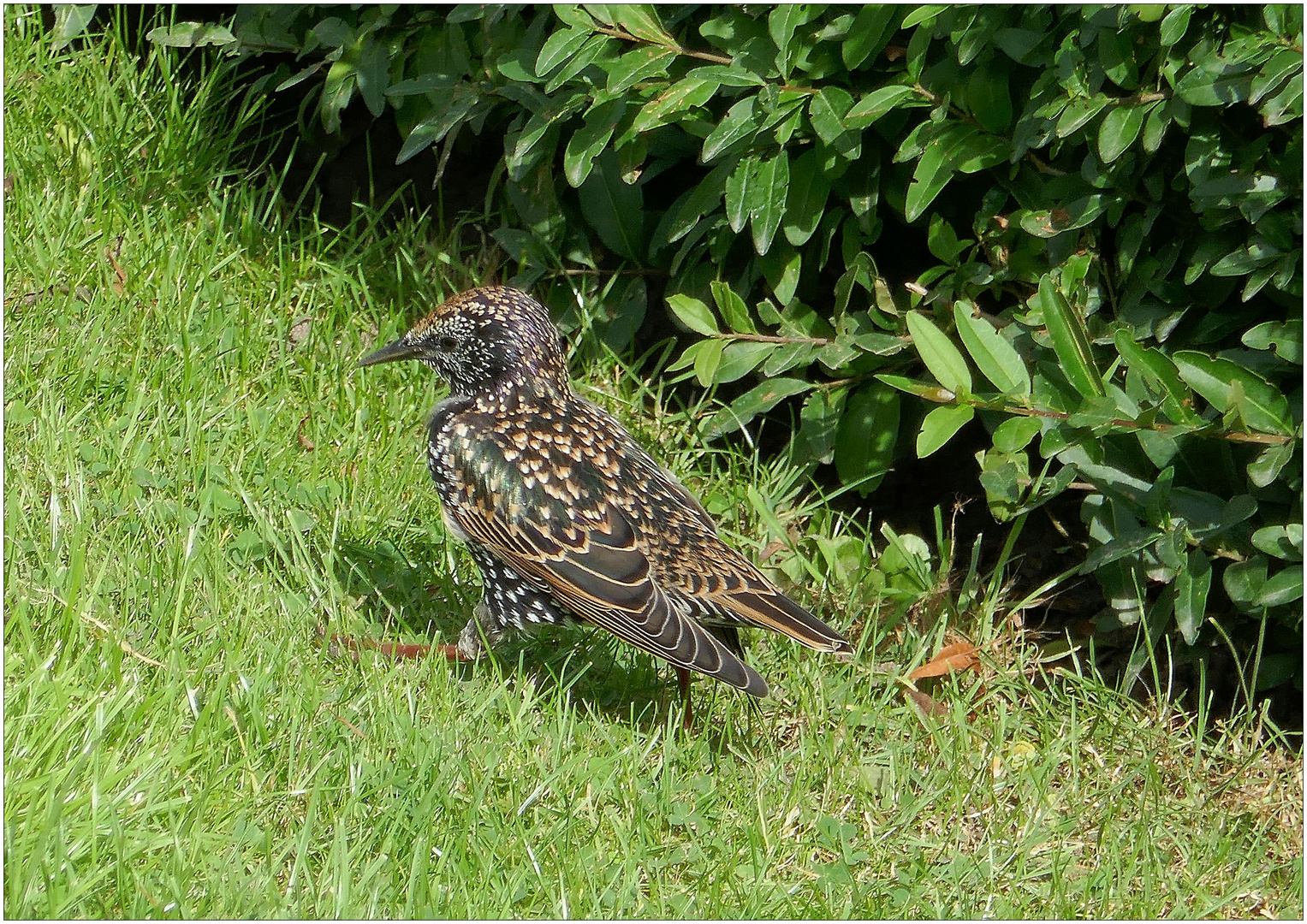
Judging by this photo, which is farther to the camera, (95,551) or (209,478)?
(209,478)

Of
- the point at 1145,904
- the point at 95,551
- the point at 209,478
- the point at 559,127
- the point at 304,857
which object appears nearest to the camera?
the point at 304,857

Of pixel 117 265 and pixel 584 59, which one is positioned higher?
pixel 584 59

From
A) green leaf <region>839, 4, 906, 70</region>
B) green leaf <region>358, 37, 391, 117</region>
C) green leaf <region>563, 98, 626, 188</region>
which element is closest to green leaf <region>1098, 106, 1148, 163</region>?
green leaf <region>839, 4, 906, 70</region>

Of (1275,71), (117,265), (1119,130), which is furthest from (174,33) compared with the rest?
(1275,71)

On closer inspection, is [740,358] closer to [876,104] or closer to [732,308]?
[732,308]

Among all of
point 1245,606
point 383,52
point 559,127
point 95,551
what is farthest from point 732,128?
point 95,551

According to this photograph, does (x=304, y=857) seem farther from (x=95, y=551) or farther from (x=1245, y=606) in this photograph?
(x=1245, y=606)

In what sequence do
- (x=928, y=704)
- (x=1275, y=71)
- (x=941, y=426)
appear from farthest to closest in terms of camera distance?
(x=928, y=704)
(x=941, y=426)
(x=1275, y=71)

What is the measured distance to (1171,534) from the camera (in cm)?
382

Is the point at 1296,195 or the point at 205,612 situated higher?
the point at 1296,195

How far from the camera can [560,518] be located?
12.7 feet

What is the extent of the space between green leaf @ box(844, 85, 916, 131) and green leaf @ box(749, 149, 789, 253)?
338 millimetres

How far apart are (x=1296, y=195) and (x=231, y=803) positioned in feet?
10.2

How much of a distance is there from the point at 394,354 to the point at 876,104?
1665 mm
